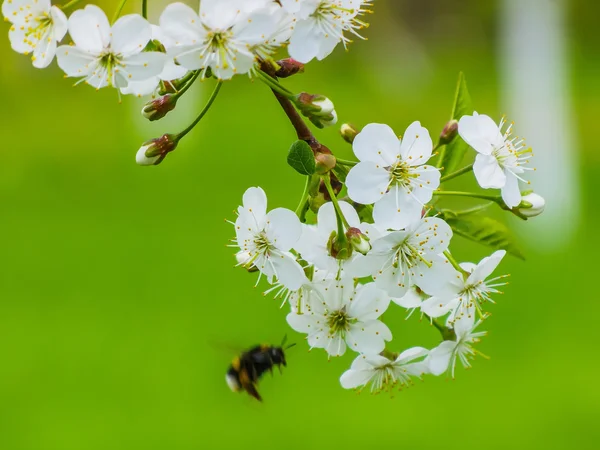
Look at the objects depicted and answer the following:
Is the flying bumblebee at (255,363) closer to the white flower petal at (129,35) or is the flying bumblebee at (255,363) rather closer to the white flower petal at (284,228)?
the white flower petal at (284,228)

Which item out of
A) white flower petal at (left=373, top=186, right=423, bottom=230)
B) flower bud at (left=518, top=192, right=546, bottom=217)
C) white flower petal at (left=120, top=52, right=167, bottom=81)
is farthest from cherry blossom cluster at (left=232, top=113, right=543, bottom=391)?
white flower petal at (left=120, top=52, right=167, bottom=81)

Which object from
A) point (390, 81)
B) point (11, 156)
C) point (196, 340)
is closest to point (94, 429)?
point (196, 340)

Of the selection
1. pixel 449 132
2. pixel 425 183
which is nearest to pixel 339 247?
pixel 425 183

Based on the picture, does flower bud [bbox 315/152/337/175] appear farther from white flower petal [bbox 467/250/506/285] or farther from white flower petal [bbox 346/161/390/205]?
white flower petal [bbox 467/250/506/285]

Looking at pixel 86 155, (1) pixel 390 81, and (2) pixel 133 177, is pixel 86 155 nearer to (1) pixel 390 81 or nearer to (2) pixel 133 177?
(2) pixel 133 177

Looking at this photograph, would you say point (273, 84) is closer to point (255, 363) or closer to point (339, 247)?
point (339, 247)

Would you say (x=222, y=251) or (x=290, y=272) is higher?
(x=222, y=251)
